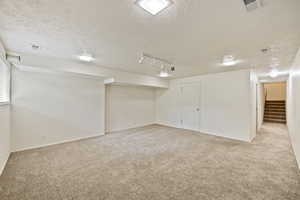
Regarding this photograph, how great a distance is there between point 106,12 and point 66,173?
2.63m

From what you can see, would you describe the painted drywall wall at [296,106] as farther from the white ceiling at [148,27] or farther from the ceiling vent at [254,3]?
the ceiling vent at [254,3]

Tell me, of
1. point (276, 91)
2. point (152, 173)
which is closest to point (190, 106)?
point (152, 173)

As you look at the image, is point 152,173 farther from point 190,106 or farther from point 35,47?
point 190,106

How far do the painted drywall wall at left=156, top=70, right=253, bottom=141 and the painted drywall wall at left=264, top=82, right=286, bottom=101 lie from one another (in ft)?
22.3

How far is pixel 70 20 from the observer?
5.51 ft

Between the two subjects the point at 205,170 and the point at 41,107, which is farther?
the point at 41,107

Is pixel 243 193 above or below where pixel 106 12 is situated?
below

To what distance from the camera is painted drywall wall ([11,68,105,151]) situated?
3.24 m

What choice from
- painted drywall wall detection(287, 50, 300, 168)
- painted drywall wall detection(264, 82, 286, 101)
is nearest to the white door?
painted drywall wall detection(287, 50, 300, 168)

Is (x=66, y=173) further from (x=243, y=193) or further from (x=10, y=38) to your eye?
(x=243, y=193)

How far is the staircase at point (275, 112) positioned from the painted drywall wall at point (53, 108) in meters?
9.49

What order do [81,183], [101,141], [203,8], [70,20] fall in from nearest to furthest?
1. [203,8]
2. [70,20]
3. [81,183]
4. [101,141]

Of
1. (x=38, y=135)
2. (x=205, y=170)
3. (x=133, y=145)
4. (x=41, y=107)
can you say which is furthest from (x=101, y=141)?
(x=205, y=170)

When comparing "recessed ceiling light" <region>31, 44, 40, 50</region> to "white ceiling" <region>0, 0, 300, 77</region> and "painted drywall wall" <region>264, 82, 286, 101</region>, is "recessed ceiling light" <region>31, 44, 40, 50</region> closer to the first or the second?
"white ceiling" <region>0, 0, 300, 77</region>
